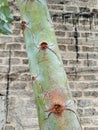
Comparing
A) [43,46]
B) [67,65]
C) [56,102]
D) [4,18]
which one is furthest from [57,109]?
[67,65]

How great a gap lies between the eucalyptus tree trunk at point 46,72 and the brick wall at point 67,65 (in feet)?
12.0

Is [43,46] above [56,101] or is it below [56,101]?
above

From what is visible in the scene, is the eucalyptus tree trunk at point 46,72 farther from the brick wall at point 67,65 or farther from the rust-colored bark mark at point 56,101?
the brick wall at point 67,65

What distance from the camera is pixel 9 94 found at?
15.4 feet

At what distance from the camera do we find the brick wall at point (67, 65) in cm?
460

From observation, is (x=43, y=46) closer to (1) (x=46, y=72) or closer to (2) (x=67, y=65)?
(1) (x=46, y=72)

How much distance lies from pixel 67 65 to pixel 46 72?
4.15 meters

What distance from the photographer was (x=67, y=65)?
5.01m

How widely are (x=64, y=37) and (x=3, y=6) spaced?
4181 mm

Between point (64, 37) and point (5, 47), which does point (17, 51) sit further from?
point (64, 37)

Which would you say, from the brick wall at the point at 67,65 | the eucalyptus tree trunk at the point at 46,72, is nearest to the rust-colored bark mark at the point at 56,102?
the eucalyptus tree trunk at the point at 46,72

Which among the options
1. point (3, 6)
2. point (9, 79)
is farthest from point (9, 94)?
point (3, 6)

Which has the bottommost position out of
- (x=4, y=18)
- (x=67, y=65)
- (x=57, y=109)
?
(x=57, y=109)

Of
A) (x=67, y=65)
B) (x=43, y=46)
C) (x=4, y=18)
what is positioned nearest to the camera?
(x=43, y=46)
